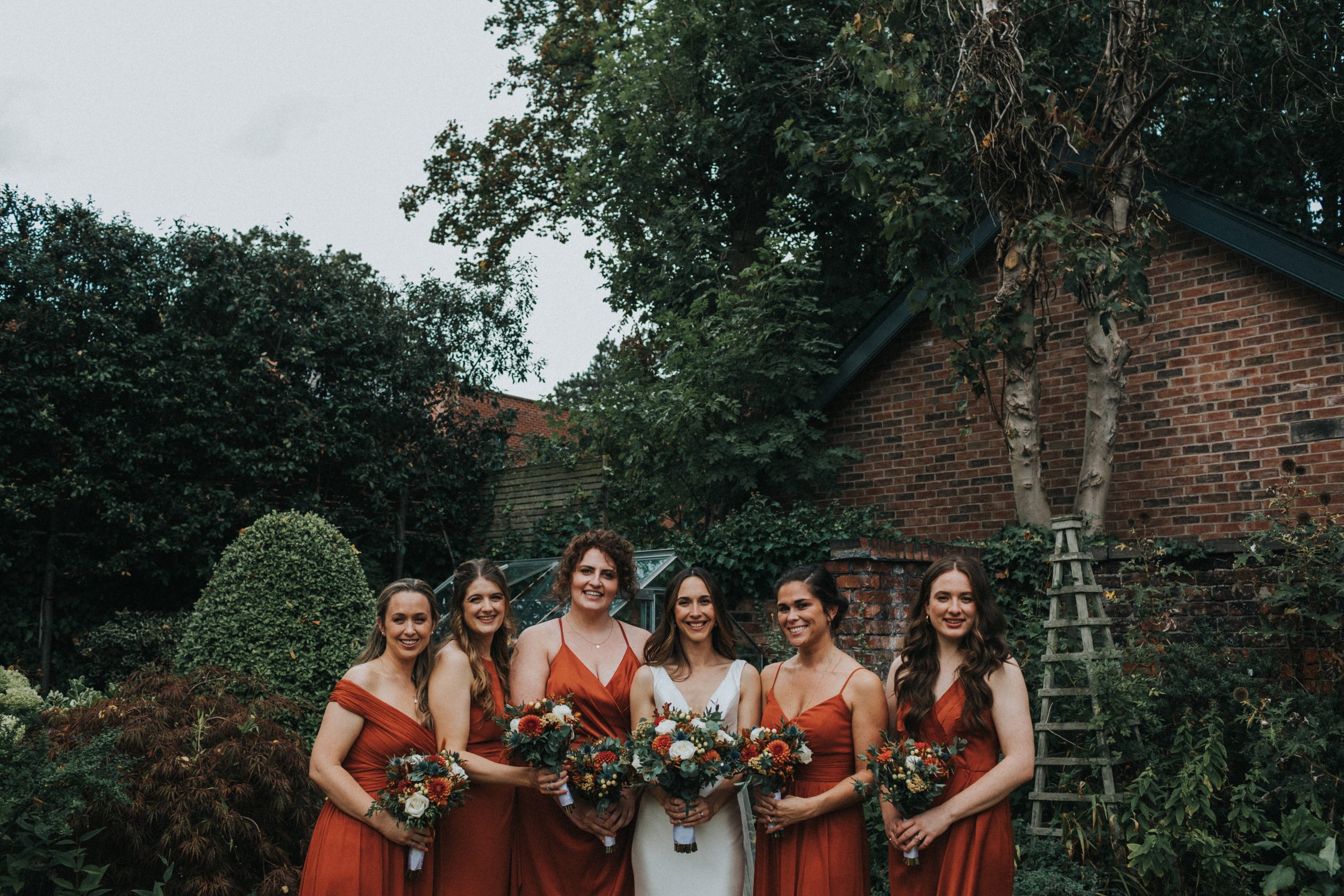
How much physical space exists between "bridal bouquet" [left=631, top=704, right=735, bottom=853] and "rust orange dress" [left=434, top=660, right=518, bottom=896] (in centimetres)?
66

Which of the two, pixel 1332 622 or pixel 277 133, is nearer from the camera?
pixel 1332 622

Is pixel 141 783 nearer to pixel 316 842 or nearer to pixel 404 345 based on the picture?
pixel 316 842

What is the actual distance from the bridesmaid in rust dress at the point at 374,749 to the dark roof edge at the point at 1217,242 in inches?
238

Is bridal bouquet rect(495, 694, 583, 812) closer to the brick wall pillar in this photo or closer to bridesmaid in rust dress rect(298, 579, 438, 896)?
bridesmaid in rust dress rect(298, 579, 438, 896)

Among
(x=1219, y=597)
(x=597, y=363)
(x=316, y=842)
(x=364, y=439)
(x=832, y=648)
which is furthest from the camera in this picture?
(x=597, y=363)

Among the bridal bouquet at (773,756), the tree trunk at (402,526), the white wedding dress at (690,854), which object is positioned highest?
the tree trunk at (402,526)

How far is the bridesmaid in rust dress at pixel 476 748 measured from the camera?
3795 mm

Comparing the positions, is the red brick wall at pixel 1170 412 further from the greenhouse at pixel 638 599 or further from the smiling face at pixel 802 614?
the smiling face at pixel 802 614

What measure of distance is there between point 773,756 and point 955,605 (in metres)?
0.82

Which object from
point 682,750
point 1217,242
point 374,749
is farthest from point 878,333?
point 374,749

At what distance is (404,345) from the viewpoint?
14500mm

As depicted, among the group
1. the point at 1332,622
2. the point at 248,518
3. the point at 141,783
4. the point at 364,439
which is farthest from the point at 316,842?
the point at 364,439

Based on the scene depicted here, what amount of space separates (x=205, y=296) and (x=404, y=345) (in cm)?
265

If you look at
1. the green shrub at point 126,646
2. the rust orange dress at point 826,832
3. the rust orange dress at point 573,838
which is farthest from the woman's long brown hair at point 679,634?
the green shrub at point 126,646
